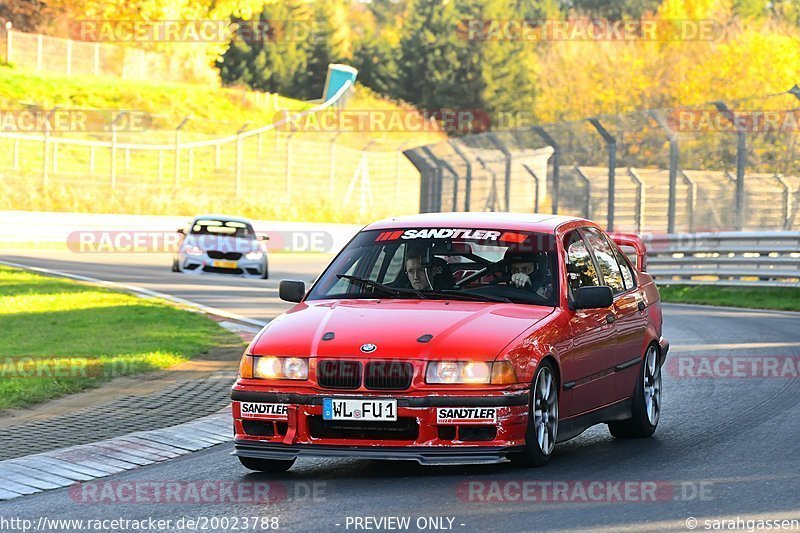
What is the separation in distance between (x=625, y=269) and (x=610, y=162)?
16047 millimetres

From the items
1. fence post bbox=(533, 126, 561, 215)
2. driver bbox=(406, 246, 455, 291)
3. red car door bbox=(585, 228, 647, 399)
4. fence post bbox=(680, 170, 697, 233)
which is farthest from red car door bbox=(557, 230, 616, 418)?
fence post bbox=(533, 126, 561, 215)

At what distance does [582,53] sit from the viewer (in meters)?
77.6

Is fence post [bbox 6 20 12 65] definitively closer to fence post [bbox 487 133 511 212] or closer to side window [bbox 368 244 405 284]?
fence post [bbox 487 133 511 212]

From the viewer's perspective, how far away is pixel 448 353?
7500 millimetres

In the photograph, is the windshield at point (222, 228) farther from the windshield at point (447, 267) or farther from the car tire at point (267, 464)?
the car tire at point (267, 464)

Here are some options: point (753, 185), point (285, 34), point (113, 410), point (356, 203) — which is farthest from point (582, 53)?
point (113, 410)

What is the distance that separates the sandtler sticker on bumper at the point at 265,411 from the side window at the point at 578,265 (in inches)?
83.2

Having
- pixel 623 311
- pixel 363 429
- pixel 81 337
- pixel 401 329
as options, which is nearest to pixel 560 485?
pixel 363 429

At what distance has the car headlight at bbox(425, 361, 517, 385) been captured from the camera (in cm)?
746

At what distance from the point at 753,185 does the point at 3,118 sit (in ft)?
111

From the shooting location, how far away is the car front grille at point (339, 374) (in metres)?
7.49

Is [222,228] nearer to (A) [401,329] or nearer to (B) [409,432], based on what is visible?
(A) [401,329]

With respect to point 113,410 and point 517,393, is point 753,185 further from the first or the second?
point 517,393

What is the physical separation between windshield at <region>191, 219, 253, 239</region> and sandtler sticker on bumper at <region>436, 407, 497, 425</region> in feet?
71.7
